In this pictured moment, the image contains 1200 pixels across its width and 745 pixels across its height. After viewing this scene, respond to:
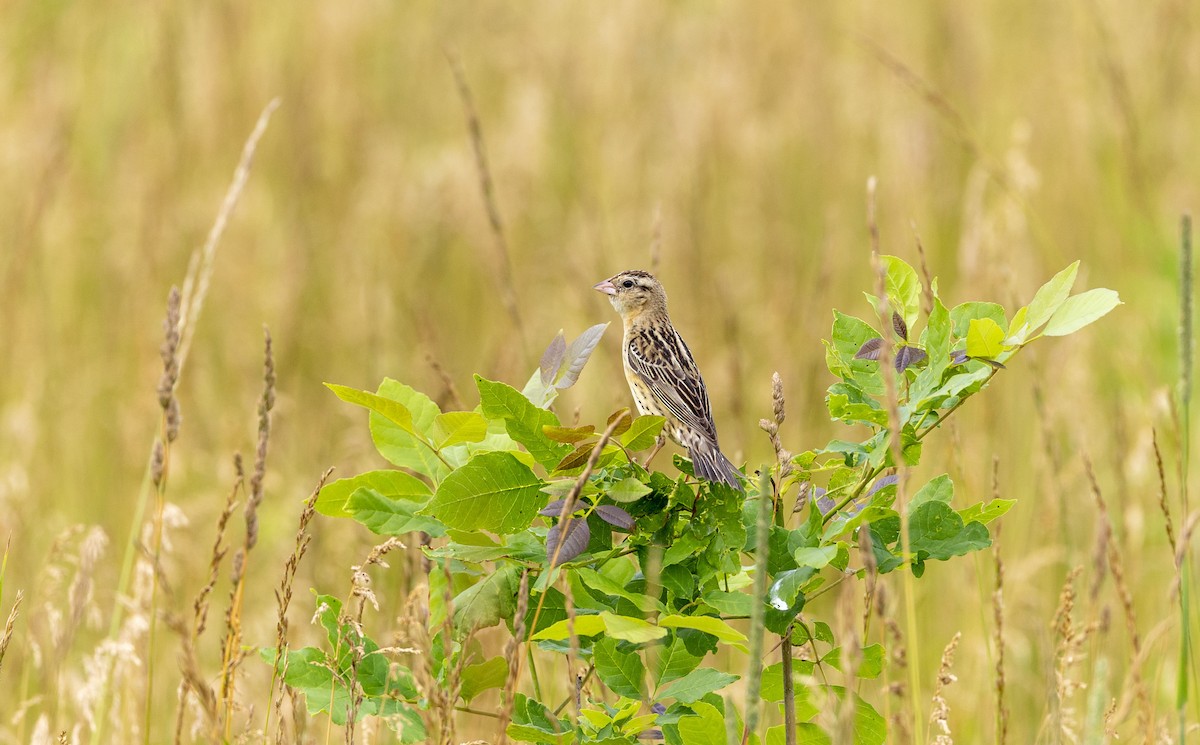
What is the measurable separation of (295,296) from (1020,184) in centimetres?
343

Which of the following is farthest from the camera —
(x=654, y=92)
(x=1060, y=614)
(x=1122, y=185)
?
(x=654, y=92)

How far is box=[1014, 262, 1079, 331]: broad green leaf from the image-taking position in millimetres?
1979

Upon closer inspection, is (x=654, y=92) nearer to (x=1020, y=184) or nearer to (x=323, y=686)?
(x=1020, y=184)

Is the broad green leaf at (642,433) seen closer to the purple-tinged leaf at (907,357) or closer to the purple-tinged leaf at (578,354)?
the purple-tinged leaf at (578,354)

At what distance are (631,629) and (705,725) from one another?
0.23m

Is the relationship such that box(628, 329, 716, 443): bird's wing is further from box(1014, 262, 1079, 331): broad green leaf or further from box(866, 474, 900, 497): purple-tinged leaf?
box(1014, 262, 1079, 331): broad green leaf

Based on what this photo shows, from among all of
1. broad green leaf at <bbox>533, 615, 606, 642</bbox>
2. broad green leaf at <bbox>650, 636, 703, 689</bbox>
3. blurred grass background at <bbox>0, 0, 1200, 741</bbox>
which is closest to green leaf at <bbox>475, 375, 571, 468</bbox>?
broad green leaf at <bbox>533, 615, 606, 642</bbox>

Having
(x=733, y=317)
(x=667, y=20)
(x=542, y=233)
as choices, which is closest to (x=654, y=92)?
(x=667, y=20)

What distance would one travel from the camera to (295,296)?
653cm

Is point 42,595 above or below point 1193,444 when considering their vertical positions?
below

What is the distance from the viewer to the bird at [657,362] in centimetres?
382

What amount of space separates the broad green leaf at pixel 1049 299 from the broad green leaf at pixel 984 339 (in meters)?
0.06

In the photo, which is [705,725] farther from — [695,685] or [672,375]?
[672,375]

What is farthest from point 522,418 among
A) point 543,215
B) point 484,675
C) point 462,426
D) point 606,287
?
point 543,215
